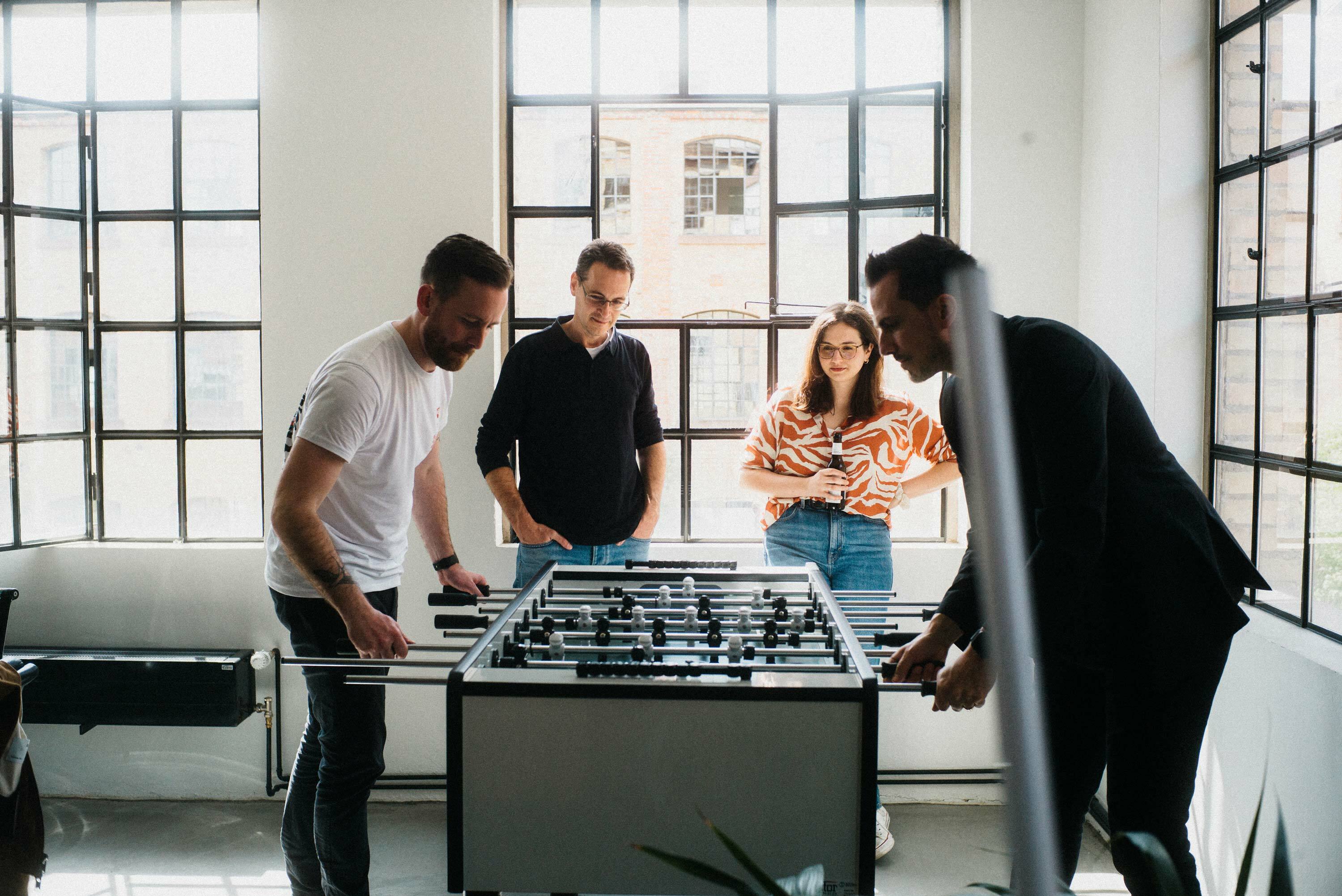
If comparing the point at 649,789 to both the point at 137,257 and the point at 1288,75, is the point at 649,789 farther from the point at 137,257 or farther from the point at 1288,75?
the point at 137,257

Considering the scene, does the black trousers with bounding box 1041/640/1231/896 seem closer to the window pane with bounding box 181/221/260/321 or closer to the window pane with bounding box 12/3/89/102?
the window pane with bounding box 181/221/260/321

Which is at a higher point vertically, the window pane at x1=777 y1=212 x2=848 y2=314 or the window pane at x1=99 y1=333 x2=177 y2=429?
the window pane at x1=777 y1=212 x2=848 y2=314

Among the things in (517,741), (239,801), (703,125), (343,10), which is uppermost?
(343,10)

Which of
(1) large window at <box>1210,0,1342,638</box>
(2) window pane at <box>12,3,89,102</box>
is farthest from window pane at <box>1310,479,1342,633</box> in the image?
(2) window pane at <box>12,3,89,102</box>

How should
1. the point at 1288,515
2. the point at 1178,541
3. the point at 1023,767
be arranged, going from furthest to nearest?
the point at 1288,515 → the point at 1178,541 → the point at 1023,767

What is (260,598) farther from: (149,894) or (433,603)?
(433,603)

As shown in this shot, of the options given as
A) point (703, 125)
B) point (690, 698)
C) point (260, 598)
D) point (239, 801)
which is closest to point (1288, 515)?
point (690, 698)

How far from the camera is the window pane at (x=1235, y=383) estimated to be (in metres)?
2.41

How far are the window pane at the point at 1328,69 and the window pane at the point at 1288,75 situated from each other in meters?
0.03

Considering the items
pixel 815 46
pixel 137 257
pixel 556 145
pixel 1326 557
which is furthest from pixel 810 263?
pixel 137 257

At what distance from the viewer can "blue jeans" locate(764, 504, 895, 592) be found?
2787mm

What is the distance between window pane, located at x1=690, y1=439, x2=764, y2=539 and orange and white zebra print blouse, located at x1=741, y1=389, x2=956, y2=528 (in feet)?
1.31

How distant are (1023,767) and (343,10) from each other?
3.34 metres

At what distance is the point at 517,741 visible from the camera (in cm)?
138
